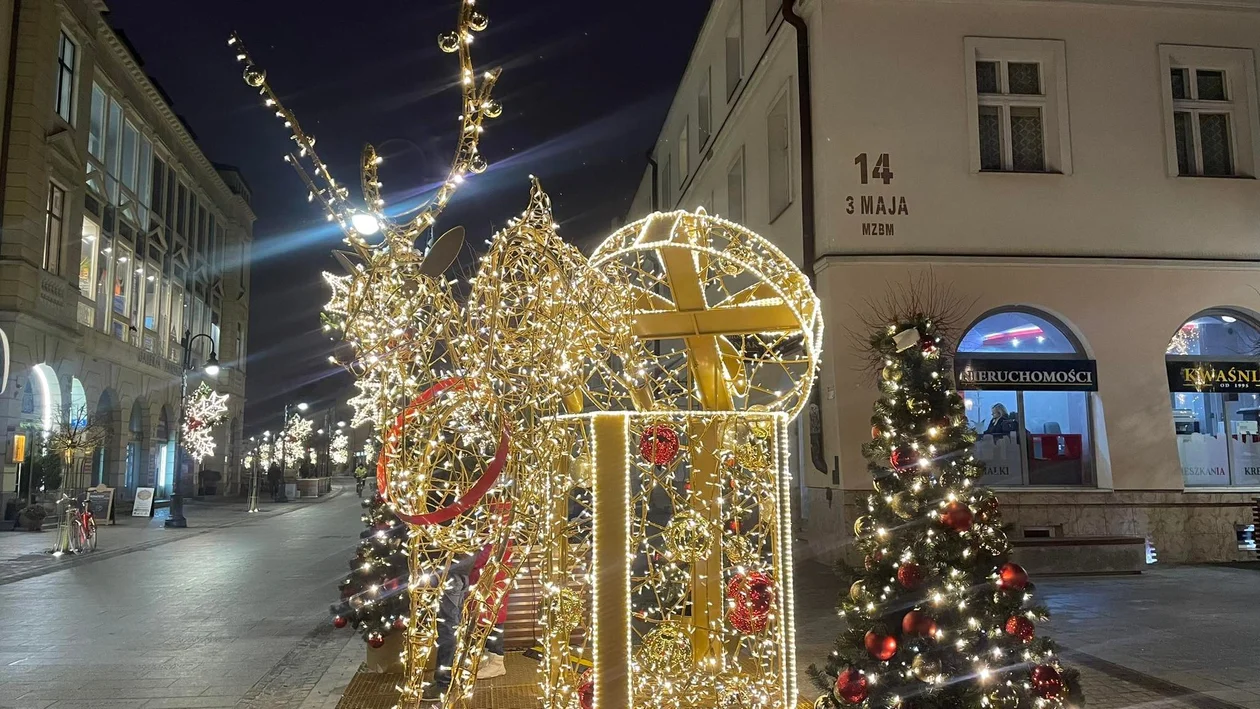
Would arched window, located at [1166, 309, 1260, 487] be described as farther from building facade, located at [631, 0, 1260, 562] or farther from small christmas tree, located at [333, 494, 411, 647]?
small christmas tree, located at [333, 494, 411, 647]

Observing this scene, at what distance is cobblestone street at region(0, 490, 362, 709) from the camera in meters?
6.52

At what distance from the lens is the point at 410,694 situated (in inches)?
187

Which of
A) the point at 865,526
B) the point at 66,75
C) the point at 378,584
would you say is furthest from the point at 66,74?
the point at 865,526

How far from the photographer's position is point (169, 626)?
9.03m

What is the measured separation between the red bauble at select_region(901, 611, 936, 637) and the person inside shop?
393 inches

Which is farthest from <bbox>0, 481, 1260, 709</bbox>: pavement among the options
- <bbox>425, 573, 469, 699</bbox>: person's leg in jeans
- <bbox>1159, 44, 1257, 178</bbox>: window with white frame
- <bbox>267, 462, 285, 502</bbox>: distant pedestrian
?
<bbox>267, 462, 285, 502</bbox>: distant pedestrian

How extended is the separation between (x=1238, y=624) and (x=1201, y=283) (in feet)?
23.2

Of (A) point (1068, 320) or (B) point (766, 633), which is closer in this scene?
(B) point (766, 633)


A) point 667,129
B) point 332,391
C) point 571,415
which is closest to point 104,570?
point 571,415

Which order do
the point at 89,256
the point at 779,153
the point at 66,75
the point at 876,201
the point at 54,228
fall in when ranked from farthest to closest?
the point at 89,256 < the point at 66,75 < the point at 54,228 < the point at 779,153 < the point at 876,201

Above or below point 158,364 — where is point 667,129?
above

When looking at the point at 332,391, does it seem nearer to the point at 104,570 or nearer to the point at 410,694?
the point at 104,570

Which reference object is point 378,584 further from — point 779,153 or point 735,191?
point 735,191

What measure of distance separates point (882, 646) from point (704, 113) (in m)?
19.4
